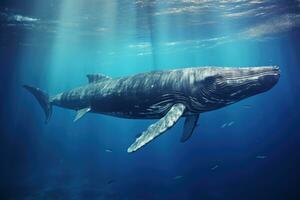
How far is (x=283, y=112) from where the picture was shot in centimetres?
5006

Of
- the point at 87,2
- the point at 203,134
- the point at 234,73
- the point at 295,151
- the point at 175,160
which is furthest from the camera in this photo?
the point at 203,134

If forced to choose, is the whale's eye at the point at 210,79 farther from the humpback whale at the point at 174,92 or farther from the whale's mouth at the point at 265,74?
the whale's mouth at the point at 265,74

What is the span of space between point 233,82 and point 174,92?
6.00 feet

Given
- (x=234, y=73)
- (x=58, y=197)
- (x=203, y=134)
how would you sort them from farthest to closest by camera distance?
(x=203, y=134) < (x=58, y=197) < (x=234, y=73)

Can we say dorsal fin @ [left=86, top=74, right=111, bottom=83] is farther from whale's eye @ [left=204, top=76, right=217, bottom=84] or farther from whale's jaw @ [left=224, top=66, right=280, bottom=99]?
whale's jaw @ [left=224, top=66, right=280, bottom=99]

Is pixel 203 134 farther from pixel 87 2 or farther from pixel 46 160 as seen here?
pixel 87 2

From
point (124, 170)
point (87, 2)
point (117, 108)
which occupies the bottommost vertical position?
point (124, 170)

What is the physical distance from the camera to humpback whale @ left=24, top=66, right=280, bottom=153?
7.39 meters

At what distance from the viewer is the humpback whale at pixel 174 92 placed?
7391mm

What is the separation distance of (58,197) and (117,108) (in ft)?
47.0

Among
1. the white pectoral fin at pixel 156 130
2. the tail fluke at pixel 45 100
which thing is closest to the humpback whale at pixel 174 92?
the white pectoral fin at pixel 156 130

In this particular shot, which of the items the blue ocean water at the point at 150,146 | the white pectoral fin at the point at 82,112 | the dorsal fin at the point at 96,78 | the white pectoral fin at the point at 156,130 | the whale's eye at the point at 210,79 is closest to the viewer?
the white pectoral fin at the point at 156,130

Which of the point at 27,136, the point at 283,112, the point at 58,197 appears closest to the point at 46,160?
the point at 27,136

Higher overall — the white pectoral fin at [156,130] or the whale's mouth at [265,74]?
the whale's mouth at [265,74]
